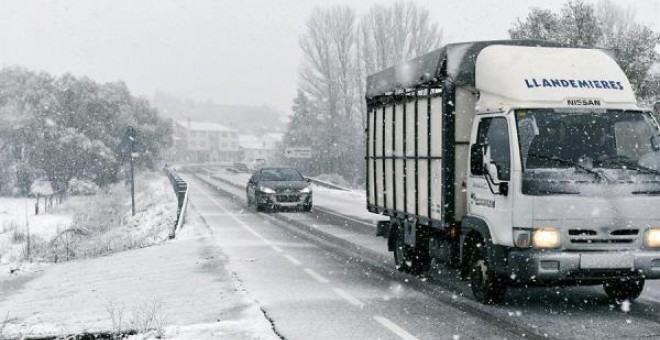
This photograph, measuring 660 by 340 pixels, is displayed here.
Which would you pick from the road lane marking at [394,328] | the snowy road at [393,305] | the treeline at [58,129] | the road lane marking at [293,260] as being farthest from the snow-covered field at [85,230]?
the road lane marking at [394,328]

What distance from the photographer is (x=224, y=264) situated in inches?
494

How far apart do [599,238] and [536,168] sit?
100 cm

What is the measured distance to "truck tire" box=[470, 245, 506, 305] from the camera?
847 centimetres

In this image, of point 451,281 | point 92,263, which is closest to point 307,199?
point 92,263

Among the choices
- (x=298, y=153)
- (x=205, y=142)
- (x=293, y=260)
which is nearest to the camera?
(x=293, y=260)

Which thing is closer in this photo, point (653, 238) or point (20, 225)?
point (653, 238)

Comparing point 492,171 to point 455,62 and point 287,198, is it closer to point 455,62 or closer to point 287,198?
point 455,62

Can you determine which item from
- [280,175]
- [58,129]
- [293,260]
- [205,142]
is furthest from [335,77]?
[205,142]

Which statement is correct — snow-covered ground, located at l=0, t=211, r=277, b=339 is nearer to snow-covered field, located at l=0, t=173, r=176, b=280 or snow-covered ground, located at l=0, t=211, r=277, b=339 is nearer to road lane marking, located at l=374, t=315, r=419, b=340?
road lane marking, located at l=374, t=315, r=419, b=340

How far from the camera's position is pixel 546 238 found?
7711mm

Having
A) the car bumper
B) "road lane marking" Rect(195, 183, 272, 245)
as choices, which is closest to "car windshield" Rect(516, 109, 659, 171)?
Answer: "road lane marking" Rect(195, 183, 272, 245)

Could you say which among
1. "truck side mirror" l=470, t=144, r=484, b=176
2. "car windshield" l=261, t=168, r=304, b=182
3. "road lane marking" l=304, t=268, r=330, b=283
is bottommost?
"road lane marking" l=304, t=268, r=330, b=283

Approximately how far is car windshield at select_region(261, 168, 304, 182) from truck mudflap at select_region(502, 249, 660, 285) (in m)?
18.7

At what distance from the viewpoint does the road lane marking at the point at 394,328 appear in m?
7.14
